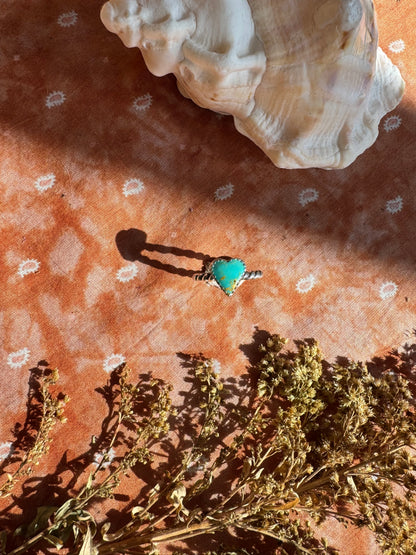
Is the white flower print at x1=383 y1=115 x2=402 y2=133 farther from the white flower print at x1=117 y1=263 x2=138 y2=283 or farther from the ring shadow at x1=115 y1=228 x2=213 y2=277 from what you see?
the white flower print at x1=117 y1=263 x2=138 y2=283

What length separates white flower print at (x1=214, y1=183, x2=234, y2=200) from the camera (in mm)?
1059

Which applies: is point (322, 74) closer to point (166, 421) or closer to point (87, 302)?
point (87, 302)

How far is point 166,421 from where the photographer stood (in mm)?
986

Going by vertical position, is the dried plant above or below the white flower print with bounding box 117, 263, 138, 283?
below

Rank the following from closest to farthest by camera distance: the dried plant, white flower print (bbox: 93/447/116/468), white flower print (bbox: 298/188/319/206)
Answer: the dried plant < white flower print (bbox: 93/447/116/468) < white flower print (bbox: 298/188/319/206)

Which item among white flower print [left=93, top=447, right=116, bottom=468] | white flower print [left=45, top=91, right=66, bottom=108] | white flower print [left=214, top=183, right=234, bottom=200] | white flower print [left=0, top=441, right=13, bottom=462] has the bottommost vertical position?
white flower print [left=93, top=447, right=116, bottom=468]

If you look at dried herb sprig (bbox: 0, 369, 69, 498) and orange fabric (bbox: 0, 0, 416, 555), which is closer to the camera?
dried herb sprig (bbox: 0, 369, 69, 498)

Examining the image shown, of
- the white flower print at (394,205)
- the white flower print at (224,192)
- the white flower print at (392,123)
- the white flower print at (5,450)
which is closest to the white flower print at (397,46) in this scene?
the white flower print at (392,123)

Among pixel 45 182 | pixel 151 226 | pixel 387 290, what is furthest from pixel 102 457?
pixel 387 290

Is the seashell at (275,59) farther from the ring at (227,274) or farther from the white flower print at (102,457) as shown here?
the white flower print at (102,457)

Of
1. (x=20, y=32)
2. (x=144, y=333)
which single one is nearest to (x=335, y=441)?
(x=144, y=333)

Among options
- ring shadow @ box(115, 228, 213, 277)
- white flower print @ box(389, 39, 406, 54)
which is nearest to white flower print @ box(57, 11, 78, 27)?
ring shadow @ box(115, 228, 213, 277)

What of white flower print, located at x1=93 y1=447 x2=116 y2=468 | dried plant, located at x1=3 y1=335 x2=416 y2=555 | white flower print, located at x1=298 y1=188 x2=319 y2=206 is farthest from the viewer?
white flower print, located at x1=298 y1=188 x2=319 y2=206

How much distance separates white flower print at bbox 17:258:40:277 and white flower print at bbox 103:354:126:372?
0.81 feet
